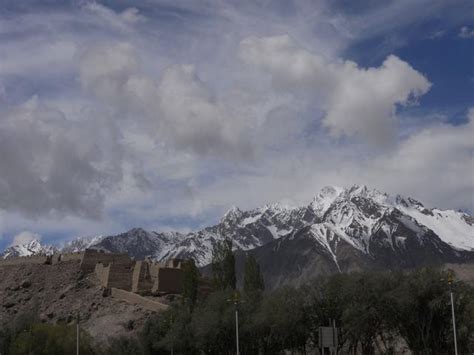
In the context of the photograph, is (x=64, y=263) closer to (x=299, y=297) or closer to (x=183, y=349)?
(x=183, y=349)

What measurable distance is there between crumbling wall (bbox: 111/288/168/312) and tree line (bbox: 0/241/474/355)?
884 centimetres

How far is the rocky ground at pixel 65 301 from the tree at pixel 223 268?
1093 centimetres

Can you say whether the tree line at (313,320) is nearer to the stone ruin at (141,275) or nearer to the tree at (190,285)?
the tree at (190,285)

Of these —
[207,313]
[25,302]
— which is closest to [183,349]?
[207,313]

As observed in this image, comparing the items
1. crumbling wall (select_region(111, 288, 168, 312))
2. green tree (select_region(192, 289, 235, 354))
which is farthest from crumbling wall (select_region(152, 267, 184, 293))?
green tree (select_region(192, 289, 235, 354))

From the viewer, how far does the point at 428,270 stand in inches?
2827

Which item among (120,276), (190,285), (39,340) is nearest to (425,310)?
(190,285)

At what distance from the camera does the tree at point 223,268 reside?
10175 centimetres

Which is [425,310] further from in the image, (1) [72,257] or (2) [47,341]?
(1) [72,257]

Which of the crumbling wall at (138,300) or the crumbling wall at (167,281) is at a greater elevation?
the crumbling wall at (167,281)

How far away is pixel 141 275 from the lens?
4552 inches

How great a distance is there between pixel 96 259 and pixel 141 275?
11854 millimetres

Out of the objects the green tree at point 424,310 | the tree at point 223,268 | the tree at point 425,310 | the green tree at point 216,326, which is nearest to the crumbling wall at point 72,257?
the tree at point 223,268

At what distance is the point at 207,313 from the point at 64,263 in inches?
1891
